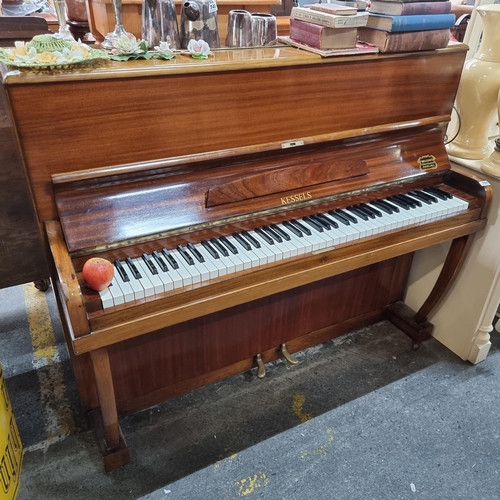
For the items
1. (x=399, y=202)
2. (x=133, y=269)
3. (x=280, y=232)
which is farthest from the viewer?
(x=399, y=202)

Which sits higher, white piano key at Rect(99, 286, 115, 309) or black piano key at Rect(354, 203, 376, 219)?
white piano key at Rect(99, 286, 115, 309)

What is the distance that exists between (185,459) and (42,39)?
4.57 ft

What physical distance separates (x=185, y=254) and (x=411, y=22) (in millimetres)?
1089

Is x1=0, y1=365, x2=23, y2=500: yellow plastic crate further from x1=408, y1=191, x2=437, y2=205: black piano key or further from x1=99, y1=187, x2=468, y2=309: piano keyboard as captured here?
x1=408, y1=191, x2=437, y2=205: black piano key

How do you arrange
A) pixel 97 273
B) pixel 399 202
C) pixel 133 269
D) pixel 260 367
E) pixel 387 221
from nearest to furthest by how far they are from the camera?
pixel 97 273, pixel 133 269, pixel 387 221, pixel 399 202, pixel 260 367

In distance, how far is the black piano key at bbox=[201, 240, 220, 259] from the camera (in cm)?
136

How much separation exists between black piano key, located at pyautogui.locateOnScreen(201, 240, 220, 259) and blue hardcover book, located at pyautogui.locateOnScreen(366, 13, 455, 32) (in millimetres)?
948

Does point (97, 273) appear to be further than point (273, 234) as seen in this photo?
No

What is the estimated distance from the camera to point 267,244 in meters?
1.43

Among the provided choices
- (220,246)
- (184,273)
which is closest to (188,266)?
(184,273)

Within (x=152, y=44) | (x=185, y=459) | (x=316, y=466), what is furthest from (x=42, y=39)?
(x=316, y=466)

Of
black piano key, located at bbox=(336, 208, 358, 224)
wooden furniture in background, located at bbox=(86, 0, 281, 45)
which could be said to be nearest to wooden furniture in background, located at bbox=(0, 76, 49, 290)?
wooden furniture in background, located at bbox=(86, 0, 281, 45)

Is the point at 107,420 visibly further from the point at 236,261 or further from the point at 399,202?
the point at 399,202

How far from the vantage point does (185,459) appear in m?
1.65
